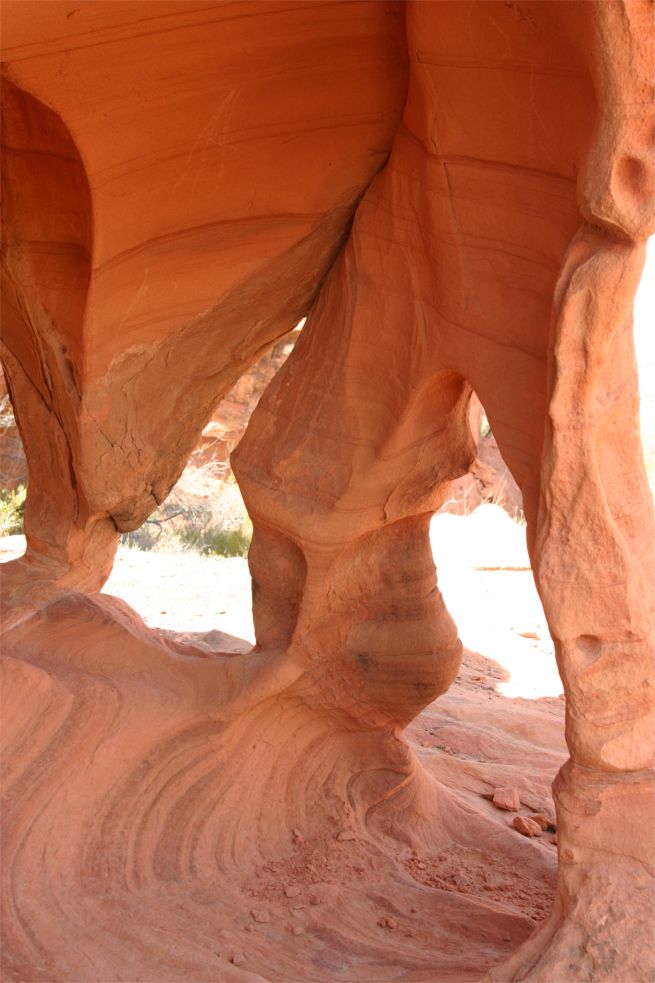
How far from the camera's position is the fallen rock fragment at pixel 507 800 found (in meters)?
3.98

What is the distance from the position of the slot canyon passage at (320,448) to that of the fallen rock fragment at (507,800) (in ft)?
0.54

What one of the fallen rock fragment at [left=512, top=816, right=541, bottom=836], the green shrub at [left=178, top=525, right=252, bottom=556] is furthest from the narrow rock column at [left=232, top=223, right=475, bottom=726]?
the green shrub at [left=178, top=525, right=252, bottom=556]

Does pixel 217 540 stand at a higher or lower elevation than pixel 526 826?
lower

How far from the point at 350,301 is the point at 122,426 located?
995 mm

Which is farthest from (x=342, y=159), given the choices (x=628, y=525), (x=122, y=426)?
(x=628, y=525)

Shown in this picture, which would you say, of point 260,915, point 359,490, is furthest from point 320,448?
point 260,915

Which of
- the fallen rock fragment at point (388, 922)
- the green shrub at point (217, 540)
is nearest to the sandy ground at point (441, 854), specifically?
the fallen rock fragment at point (388, 922)

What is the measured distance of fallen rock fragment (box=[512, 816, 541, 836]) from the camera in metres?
3.74

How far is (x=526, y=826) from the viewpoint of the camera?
147 inches

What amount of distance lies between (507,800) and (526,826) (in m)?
0.25

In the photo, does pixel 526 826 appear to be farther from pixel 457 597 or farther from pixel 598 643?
pixel 457 597

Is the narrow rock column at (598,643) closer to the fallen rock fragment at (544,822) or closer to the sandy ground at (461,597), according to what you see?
the fallen rock fragment at (544,822)

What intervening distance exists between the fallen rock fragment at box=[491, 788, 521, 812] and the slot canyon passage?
0.17m

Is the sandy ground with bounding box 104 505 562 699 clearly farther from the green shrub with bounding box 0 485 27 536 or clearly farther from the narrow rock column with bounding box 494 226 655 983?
the narrow rock column with bounding box 494 226 655 983
